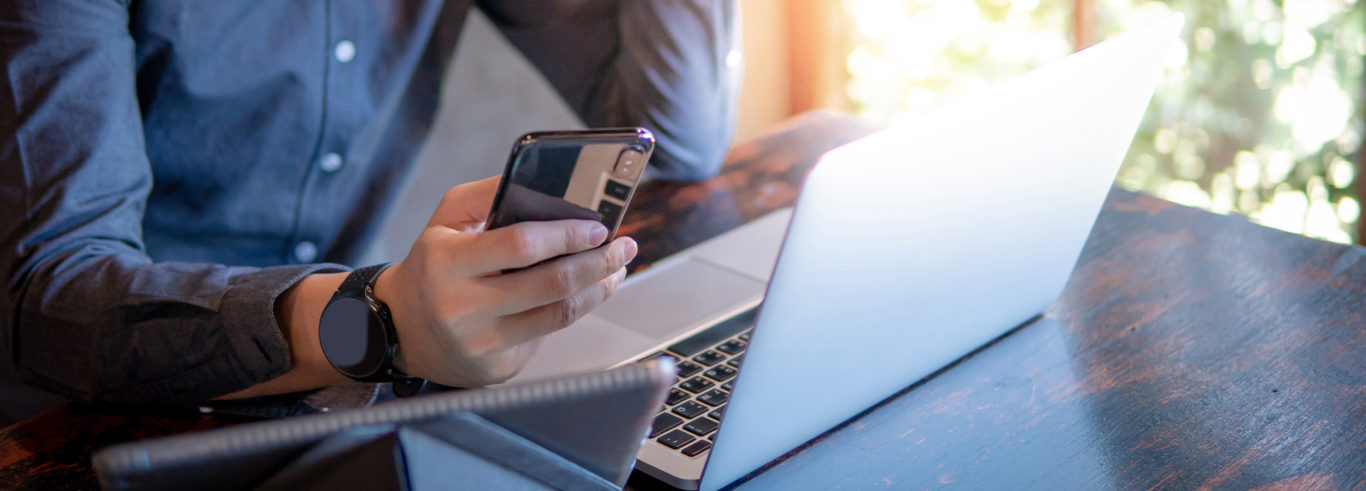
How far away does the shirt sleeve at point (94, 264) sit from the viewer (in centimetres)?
74

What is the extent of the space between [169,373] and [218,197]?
385 mm

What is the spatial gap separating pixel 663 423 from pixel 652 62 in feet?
2.26

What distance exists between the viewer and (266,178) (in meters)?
1.10

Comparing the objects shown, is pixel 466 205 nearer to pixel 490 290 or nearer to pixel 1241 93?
pixel 490 290

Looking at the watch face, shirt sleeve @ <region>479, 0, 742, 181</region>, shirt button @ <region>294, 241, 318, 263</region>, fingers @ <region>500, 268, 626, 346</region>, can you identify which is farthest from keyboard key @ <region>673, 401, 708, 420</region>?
shirt button @ <region>294, 241, 318, 263</region>

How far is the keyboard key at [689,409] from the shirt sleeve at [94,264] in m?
0.29

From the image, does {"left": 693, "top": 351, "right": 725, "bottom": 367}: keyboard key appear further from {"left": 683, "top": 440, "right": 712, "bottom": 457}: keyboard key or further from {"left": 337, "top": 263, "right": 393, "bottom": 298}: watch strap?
{"left": 337, "top": 263, "right": 393, "bottom": 298}: watch strap

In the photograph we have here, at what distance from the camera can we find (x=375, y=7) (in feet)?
3.71

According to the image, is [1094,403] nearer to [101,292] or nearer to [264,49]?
[101,292]

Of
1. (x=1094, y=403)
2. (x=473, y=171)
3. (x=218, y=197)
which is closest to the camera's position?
(x=1094, y=403)

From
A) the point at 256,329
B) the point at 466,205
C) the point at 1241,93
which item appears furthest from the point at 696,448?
the point at 1241,93

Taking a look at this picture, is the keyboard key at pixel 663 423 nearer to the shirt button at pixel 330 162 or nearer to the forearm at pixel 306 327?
the forearm at pixel 306 327

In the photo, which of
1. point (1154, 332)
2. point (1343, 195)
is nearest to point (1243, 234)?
point (1154, 332)

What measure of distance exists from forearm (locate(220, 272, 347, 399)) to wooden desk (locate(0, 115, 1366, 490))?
7cm
